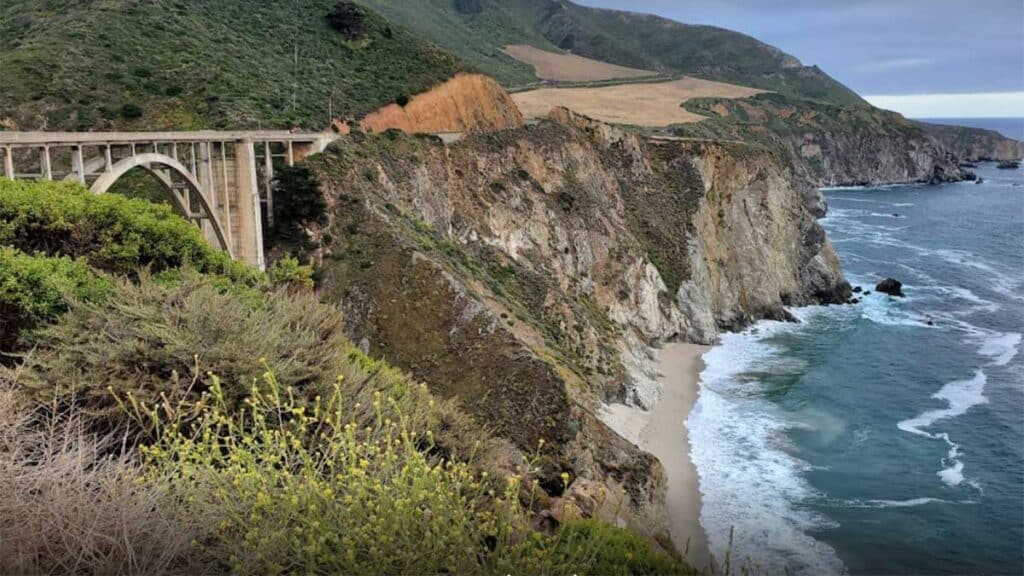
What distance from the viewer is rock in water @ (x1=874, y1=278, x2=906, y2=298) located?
63.2m

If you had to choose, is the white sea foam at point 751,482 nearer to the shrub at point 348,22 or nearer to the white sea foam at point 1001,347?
the white sea foam at point 1001,347

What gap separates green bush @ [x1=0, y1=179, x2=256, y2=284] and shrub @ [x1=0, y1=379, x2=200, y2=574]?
9081 mm

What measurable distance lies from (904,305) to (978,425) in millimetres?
26038

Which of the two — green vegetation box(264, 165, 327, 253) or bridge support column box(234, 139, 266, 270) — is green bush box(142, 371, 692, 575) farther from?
green vegetation box(264, 165, 327, 253)

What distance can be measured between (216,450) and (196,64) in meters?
43.4

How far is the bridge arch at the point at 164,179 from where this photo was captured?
67.3 feet

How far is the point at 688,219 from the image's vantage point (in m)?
57.9

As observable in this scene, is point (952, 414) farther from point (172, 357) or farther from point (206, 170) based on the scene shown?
point (172, 357)

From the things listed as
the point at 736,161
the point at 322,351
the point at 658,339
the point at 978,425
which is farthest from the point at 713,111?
the point at 322,351

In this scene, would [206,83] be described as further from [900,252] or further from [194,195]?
[900,252]

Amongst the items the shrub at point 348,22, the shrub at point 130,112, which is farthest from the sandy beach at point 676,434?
the shrub at point 348,22

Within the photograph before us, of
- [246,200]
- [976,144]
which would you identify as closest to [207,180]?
[246,200]

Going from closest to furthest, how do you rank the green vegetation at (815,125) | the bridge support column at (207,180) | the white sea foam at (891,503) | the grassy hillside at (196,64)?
the bridge support column at (207,180) → the white sea foam at (891,503) → the grassy hillside at (196,64) → the green vegetation at (815,125)

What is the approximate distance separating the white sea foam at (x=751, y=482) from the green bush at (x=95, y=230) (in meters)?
19.3
